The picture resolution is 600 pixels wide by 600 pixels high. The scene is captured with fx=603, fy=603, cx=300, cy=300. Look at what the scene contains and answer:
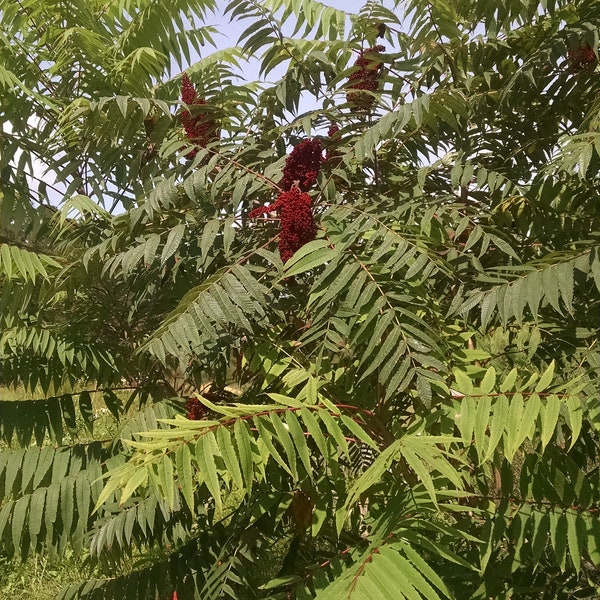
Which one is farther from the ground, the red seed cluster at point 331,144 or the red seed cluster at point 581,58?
the red seed cluster at point 581,58

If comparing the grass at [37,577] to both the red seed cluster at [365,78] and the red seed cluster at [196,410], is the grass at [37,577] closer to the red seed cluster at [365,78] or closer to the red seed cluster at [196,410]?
the red seed cluster at [196,410]

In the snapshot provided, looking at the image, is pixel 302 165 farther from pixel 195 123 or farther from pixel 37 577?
pixel 37 577

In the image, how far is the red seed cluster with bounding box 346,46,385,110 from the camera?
5.32ft

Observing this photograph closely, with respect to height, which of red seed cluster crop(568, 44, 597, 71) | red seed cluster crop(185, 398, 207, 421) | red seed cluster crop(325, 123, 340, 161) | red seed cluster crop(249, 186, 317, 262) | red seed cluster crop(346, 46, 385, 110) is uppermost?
red seed cluster crop(346, 46, 385, 110)

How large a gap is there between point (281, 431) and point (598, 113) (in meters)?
1.00

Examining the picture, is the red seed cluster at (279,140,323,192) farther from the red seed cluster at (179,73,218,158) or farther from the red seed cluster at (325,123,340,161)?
the red seed cluster at (179,73,218,158)

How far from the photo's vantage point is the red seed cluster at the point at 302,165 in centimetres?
140

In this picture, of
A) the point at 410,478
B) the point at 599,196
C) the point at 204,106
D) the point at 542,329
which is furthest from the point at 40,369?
the point at 599,196

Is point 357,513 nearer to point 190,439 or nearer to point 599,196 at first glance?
point 190,439

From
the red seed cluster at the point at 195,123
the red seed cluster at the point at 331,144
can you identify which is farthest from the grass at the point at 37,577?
the red seed cluster at the point at 331,144

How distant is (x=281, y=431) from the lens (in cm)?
101

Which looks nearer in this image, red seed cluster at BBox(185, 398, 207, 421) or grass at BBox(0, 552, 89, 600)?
red seed cluster at BBox(185, 398, 207, 421)

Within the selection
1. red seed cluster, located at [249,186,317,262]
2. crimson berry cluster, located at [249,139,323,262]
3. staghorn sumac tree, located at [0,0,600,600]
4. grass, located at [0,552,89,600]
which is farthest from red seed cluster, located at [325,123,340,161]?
grass, located at [0,552,89,600]

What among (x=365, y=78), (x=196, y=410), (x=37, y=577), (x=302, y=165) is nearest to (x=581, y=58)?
(x=365, y=78)
